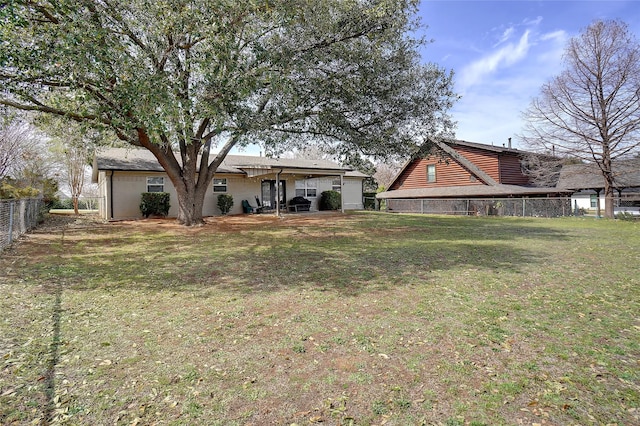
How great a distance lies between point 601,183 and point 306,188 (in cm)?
2179

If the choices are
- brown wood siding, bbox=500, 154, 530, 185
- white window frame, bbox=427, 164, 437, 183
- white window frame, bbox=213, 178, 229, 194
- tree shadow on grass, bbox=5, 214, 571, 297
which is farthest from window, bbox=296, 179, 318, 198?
brown wood siding, bbox=500, 154, 530, 185

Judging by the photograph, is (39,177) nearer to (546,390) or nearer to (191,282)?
(191,282)

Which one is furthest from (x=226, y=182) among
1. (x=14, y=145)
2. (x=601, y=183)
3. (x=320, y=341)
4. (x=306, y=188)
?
(x=601, y=183)

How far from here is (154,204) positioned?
17.4 metres

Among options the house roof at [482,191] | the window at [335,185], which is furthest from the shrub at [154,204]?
the house roof at [482,191]

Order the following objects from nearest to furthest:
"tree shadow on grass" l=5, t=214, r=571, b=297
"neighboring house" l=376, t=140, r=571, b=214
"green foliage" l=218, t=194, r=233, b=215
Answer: "tree shadow on grass" l=5, t=214, r=571, b=297
"green foliage" l=218, t=194, r=233, b=215
"neighboring house" l=376, t=140, r=571, b=214

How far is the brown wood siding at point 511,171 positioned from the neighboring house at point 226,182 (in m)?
9.69

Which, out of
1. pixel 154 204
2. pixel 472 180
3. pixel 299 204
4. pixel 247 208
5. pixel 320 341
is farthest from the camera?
pixel 472 180

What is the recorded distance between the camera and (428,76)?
11766mm

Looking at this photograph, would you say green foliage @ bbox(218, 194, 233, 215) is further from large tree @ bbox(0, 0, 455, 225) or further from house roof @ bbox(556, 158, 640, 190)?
house roof @ bbox(556, 158, 640, 190)

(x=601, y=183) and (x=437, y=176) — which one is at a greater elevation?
(x=437, y=176)

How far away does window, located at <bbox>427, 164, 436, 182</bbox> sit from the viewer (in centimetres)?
2642

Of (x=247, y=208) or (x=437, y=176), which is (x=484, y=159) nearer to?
(x=437, y=176)

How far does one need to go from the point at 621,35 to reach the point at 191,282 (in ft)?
79.1
